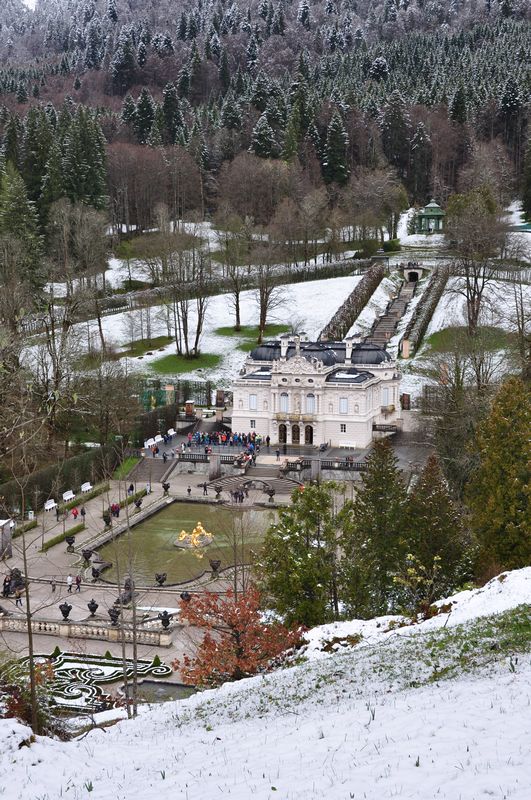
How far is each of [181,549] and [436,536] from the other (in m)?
13.7

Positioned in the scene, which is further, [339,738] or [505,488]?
[505,488]

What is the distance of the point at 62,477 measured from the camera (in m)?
45.5

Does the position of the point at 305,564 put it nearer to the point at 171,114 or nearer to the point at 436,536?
the point at 436,536

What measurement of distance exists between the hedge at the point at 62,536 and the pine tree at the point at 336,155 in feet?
216

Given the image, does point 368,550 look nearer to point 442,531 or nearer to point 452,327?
point 442,531

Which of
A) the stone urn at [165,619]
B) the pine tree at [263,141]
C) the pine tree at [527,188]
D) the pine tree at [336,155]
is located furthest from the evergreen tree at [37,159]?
the stone urn at [165,619]

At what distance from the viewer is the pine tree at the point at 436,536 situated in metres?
28.1

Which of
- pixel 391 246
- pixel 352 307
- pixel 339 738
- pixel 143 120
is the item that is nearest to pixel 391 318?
pixel 352 307

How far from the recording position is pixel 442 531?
28.2 metres

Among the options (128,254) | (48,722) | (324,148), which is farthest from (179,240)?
(48,722)

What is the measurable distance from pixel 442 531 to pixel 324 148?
79852mm

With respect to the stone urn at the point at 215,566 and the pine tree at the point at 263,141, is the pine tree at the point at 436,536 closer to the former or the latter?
the stone urn at the point at 215,566

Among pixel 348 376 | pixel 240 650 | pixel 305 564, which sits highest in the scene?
pixel 348 376

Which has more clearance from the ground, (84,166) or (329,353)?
(84,166)
